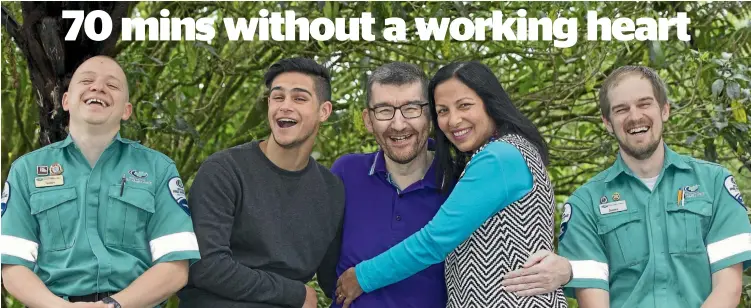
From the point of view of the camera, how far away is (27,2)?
3.62 m

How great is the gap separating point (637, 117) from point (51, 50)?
1989 mm

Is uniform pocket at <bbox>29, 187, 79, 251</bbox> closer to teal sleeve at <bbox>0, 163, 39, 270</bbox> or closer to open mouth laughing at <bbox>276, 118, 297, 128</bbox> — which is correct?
teal sleeve at <bbox>0, 163, 39, 270</bbox>

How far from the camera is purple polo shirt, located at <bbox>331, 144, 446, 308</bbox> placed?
3307mm

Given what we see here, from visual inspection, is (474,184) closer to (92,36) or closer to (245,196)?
(245,196)

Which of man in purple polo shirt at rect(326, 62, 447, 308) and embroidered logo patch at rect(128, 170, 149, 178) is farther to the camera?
man in purple polo shirt at rect(326, 62, 447, 308)

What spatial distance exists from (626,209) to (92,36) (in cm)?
190

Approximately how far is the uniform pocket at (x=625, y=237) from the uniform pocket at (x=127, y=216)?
1.45m

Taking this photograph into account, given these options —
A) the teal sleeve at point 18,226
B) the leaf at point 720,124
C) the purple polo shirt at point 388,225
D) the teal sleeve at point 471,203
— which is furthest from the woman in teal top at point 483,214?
the leaf at point 720,124

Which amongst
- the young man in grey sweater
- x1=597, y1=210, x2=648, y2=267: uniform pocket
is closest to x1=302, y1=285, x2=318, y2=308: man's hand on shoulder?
the young man in grey sweater

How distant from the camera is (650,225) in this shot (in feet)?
10.6

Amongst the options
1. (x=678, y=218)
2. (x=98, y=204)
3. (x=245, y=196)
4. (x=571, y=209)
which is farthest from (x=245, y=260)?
(x=678, y=218)

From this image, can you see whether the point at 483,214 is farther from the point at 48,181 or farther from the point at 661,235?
the point at 48,181

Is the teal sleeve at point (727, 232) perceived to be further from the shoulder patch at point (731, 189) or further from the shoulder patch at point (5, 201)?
the shoulder patch at point (5, 201)

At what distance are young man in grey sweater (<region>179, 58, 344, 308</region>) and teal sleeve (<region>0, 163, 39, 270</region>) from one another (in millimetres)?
484
